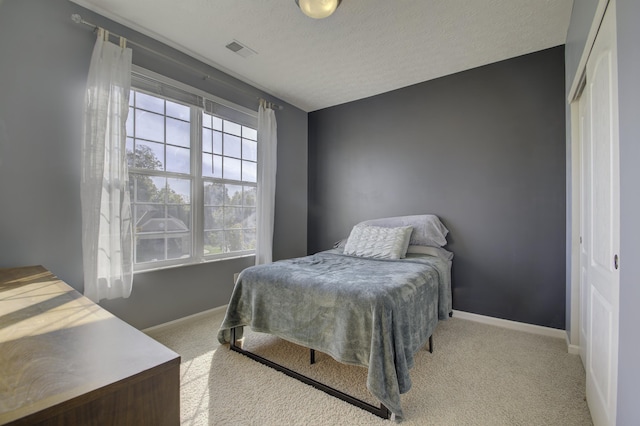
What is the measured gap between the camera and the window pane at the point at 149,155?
8.27ft

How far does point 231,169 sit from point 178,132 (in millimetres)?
682

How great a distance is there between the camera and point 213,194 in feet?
10.2

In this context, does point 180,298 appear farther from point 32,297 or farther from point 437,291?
point 437,291

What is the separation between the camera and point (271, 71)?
3.12 meters

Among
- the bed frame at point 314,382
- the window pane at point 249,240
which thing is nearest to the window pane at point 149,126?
the window pane at point 249,240

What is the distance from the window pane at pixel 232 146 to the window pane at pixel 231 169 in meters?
0.06

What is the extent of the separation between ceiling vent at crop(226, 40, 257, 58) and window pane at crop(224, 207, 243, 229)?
5.29 feet

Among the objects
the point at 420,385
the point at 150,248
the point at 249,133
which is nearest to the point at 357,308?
the point at 420,385

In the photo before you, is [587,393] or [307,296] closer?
[587,393]

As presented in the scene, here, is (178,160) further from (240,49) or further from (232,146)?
(240,49)

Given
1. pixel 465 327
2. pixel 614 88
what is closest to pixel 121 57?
pixel 614 88

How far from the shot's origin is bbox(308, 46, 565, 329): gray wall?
2.62 m

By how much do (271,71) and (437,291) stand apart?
110 inches

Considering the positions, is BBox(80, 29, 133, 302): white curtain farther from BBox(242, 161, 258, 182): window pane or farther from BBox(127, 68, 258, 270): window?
BBox(242, 161, 258, 182): window pane
